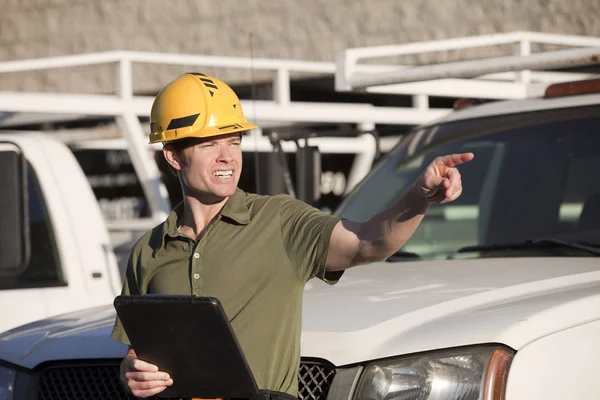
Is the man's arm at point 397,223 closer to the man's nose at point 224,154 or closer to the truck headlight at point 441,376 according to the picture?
the truck headlight at point 441,376

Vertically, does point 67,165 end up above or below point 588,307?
above

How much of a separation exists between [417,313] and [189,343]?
2.08 ft

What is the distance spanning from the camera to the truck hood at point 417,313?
127 inches

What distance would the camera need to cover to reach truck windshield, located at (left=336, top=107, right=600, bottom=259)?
4496 millimetres

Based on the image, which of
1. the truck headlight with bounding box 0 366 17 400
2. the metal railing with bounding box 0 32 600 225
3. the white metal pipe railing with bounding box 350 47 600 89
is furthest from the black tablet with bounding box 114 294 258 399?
the metal railing with bounding box 0 32 600 225

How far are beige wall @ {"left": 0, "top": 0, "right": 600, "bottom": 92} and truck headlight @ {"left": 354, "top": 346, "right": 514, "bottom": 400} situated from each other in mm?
9136

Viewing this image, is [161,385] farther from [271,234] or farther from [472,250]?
[472,250]

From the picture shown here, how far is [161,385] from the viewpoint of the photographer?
3.13 metres

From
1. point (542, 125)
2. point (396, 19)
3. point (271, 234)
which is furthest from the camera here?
point (396, 19)

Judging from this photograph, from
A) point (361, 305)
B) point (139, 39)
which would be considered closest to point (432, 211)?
point (361, 305)

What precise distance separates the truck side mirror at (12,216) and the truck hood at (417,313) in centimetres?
145

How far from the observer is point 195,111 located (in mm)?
3381

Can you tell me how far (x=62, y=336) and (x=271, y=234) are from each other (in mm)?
916

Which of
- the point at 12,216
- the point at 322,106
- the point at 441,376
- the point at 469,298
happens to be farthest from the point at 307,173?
the point at 322,106
